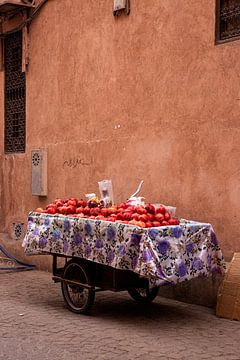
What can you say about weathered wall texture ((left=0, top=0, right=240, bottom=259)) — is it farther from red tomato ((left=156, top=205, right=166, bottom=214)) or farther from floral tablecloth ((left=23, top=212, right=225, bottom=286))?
red tomato ((left=156, top=205, right=166, bottom=214))

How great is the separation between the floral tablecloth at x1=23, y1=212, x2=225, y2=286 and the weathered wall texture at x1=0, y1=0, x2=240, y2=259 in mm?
775

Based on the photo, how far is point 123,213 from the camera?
673 cm

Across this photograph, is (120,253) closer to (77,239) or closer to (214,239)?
(77,239)

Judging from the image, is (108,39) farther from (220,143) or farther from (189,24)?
(220,143)

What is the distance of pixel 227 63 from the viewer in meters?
7.29

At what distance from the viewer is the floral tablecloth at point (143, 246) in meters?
6.12

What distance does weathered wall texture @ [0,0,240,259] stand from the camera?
24.3 ft

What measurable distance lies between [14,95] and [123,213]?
5723mm

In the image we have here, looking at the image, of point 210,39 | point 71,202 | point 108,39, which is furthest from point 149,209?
point 108,39

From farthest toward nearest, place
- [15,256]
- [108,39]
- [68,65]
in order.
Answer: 1. [15,256]
2. [68,65]
3. [108,39]

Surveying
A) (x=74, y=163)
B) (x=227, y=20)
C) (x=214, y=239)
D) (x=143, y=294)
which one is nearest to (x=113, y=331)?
(x=143, y=294)

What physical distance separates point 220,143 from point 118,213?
5.28ft

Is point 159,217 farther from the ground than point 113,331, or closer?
farther from the ground

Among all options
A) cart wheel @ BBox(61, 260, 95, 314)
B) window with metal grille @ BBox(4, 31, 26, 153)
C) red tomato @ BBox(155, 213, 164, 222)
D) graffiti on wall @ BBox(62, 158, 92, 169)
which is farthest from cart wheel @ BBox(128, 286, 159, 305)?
window with metal grille @ BBox(4, 31, 26, 153)
